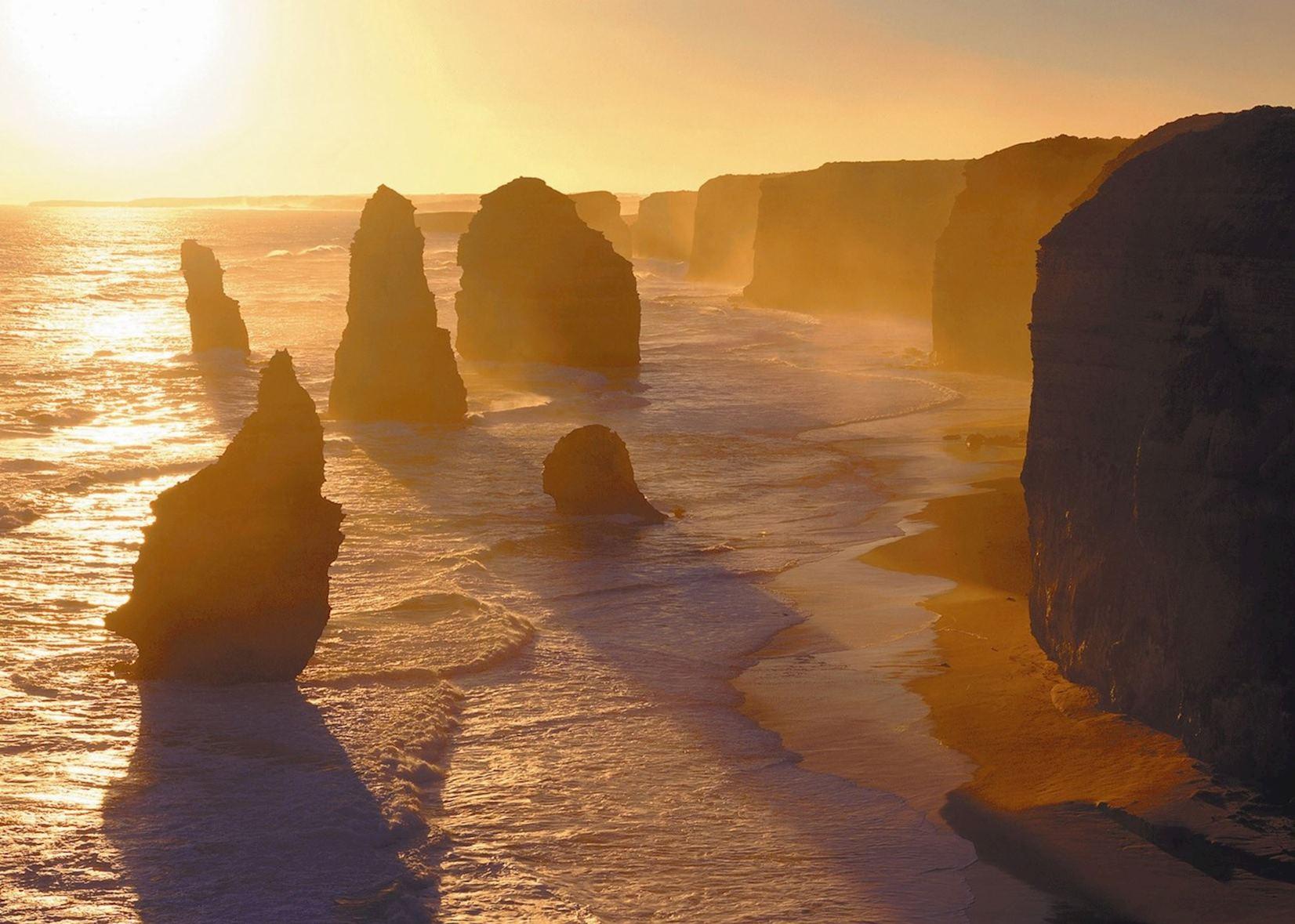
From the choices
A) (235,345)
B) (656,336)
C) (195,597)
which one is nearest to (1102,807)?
(195,597)

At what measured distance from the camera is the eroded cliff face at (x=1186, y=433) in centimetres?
1090

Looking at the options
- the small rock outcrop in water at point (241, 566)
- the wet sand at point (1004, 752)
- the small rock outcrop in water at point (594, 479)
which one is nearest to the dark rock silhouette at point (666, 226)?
the small rock outcrop in water at point (594, 479)

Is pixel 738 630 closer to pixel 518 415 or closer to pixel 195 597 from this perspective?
pixel 195 597

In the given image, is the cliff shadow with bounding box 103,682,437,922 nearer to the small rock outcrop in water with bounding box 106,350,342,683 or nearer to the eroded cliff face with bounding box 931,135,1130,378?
the small rock outcrop in water with bounding box 106,350,342,683

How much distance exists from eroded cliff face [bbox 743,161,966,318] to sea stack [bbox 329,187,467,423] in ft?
133

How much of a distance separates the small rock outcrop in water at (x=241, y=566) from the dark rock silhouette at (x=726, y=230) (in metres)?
92.6

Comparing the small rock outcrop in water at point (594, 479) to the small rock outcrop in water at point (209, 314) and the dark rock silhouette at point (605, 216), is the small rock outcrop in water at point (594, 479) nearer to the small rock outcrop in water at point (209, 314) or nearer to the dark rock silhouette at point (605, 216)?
the small rock outcrop in water at point (209, 314)

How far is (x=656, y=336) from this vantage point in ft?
195

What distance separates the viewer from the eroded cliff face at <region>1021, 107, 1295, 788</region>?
35.8 ft

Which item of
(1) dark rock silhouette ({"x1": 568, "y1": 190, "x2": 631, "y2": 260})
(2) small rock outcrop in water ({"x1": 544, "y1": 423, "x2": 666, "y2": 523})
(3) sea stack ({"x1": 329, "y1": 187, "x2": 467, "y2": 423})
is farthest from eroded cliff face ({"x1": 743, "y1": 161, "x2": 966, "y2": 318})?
(2) small rock outcrop in water ({"x1": 544, "y1": 423, "x2": 666, "y2": 523})

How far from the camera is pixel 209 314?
5044cm

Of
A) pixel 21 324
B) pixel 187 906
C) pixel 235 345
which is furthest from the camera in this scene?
pixel 21 324

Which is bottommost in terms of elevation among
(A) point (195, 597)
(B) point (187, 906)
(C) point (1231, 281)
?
(B) point (187, 906)

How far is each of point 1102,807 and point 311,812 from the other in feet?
21.5
